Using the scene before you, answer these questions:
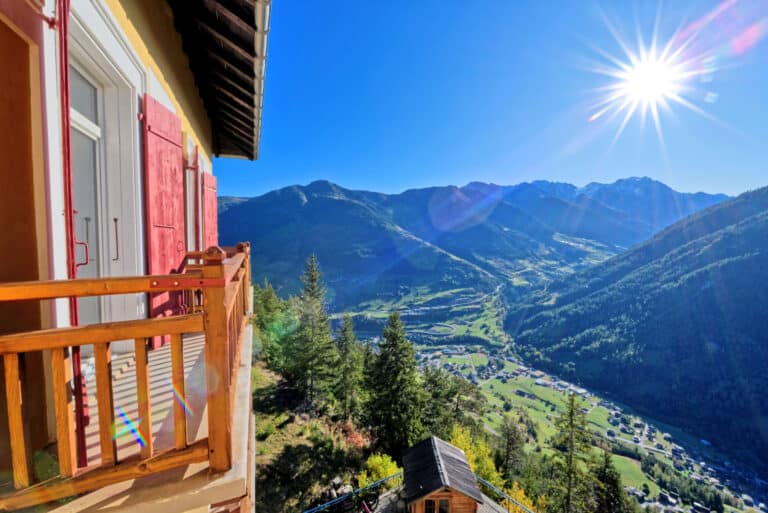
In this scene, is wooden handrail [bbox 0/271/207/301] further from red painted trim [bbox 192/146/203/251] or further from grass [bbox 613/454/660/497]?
grass [bbox 613/454/660/497]

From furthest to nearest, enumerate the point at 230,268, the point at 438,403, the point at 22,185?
the point at 438,403 < the point at 230,268 < the point at 22,185

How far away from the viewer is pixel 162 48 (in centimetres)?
371

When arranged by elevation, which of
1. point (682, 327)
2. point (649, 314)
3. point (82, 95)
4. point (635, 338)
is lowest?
point (635, 338)

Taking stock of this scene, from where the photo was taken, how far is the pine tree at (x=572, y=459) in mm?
18000

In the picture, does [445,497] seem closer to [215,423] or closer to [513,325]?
[215,423]

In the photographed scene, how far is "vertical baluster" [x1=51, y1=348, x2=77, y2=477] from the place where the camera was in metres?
1.38

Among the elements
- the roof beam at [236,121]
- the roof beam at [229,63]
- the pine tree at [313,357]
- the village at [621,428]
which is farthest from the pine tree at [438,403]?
the roof beam at [229,63]

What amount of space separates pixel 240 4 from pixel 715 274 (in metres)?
172

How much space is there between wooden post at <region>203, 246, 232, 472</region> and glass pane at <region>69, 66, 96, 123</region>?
8.01 feet

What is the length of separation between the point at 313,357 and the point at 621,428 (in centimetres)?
8349

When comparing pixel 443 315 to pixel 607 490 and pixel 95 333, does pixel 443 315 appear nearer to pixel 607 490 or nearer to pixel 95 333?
pixel 607 490

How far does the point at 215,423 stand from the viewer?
158cm

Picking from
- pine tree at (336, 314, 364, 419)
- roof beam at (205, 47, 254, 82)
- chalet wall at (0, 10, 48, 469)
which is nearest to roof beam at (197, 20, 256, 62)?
roof beam at (205, 47, 254, 82)

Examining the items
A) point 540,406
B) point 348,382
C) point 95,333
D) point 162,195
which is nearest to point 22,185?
point 95,333
